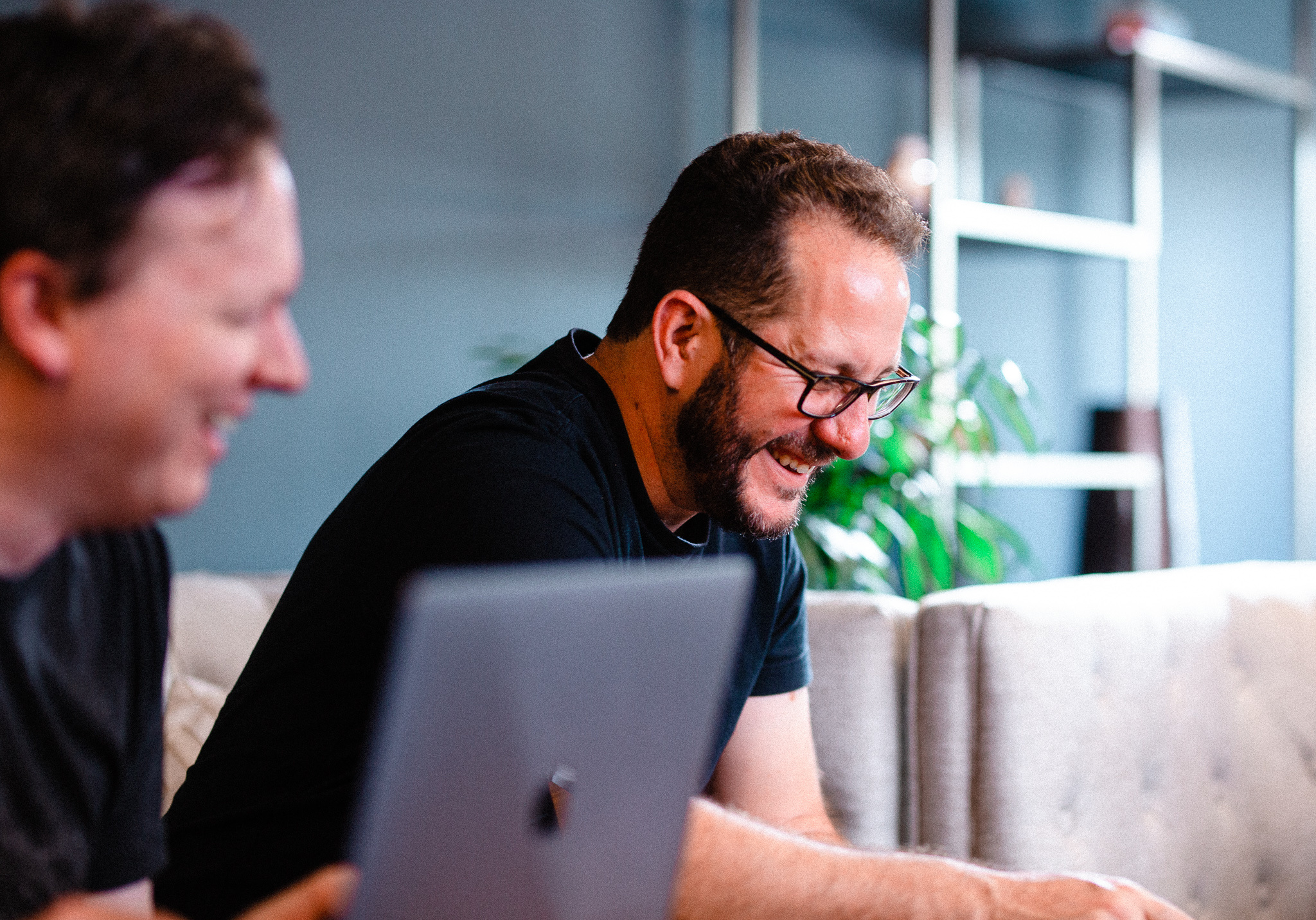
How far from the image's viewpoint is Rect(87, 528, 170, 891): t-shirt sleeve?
2.87ft

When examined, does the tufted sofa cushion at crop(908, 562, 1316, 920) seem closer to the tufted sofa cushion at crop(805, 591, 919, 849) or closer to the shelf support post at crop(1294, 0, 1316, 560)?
the tufted sofa cushion at crop(805, 591, 919, 849)

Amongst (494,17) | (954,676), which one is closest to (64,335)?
(954,676)

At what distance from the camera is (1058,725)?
1845mm

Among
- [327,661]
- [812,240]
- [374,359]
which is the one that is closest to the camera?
[327,661]

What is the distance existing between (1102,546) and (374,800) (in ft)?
12.6

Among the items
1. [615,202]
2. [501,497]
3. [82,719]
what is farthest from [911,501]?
[82,719]

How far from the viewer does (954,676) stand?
1.84 metres

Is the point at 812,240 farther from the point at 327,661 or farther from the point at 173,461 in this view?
the point at 173,461

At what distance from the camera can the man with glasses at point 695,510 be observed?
1.09 metres

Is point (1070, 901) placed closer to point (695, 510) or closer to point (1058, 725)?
point (695, 510)

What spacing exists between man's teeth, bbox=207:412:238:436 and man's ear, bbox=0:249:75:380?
74 millimetres

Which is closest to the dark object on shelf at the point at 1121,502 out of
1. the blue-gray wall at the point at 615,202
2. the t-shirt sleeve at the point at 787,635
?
the blue-gray wall at the point at 615,202

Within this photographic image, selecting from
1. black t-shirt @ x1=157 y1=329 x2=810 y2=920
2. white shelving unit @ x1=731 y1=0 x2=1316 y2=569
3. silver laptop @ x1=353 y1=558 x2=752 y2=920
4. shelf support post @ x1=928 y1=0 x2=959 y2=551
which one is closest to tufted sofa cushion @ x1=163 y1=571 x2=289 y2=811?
black t-shirt @ x1=157 y1=329 x2=810 y2=920

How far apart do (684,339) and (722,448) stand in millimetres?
129
